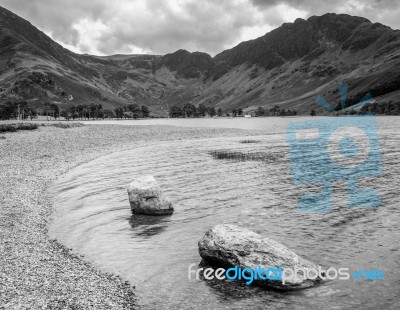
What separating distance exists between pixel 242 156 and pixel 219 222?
34816mm

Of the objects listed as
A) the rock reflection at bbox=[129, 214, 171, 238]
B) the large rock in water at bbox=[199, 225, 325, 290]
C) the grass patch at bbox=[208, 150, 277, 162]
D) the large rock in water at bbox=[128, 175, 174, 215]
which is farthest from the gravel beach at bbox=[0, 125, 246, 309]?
the grass patch at bbox=[208, 150, 277, 162]

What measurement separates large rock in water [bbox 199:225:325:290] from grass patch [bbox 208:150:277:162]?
122 ft

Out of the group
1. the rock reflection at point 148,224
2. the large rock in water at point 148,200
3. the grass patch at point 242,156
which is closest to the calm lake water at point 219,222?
the rock reflection at point 148,224

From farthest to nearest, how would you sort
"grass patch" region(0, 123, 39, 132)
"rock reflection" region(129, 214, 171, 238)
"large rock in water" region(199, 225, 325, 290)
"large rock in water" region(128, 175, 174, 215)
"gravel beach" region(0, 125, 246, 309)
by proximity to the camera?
"grass patch" region(0, 123, 39, 132) < "large rock in water" region(128, 175, 174, 215) < "rock reflection" region(129, 214, 171, 238) < "large rock in water" region(199, 225, 325, 290) < "gravel beach" region(0, 125, 246, 309)

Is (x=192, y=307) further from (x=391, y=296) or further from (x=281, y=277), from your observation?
(x=391, y=296)

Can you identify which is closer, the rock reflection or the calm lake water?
the calm lake water

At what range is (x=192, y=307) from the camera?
13.4m

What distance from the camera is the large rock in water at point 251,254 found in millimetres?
14769

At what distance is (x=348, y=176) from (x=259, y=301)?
96.8 ft

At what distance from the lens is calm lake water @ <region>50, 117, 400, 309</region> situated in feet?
46.4

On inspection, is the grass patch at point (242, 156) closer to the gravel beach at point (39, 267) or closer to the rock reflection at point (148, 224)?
the gravel beach at point (39, 267)

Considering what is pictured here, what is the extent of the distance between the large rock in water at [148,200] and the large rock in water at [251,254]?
29.6ft

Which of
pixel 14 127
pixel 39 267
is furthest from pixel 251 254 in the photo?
pixel 14 127

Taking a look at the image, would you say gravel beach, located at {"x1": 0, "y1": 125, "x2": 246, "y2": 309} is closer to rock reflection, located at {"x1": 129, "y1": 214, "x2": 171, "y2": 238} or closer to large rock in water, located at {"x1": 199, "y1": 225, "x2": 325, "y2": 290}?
large rock in water, located at {"x1": 199, "y1": 225, "x2": 325, "y2": 290}
